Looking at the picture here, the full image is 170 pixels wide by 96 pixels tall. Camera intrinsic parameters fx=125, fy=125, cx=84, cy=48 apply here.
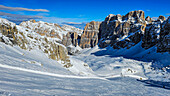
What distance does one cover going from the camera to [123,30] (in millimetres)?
139875

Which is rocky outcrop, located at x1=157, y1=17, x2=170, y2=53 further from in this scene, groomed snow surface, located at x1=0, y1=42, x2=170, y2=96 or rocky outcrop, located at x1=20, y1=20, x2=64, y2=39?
rocky outcrop, located at x1=20, y1=20, x2=64, y2=39

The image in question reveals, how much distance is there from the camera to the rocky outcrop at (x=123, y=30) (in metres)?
123

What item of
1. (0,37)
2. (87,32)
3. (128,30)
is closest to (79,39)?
(87,32)

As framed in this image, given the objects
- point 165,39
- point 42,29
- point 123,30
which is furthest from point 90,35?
point 165,39

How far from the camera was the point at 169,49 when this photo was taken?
74.8 meters

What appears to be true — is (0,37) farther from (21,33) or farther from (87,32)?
(87,32)

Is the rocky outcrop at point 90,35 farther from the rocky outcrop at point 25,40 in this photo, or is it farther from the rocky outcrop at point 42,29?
the rocky outcrop at point 25,40

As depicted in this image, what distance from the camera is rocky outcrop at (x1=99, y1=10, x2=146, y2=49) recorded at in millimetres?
122750

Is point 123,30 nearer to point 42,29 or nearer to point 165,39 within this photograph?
point 165,39

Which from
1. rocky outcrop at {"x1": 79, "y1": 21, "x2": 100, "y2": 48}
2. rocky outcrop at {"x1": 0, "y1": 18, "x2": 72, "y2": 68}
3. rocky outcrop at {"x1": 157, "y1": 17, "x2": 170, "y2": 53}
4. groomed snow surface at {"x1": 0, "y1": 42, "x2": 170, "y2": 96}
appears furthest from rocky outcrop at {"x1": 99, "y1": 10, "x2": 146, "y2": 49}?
groomed snow surface at {"x1": 0, "y1": 42, "x2": 170, "y2": 96}

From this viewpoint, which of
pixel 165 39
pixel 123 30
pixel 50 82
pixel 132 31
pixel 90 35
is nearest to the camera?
pixel 50 82

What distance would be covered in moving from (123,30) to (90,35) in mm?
53488

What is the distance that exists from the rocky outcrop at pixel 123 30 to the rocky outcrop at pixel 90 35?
14.4m

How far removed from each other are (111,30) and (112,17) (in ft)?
63.8
